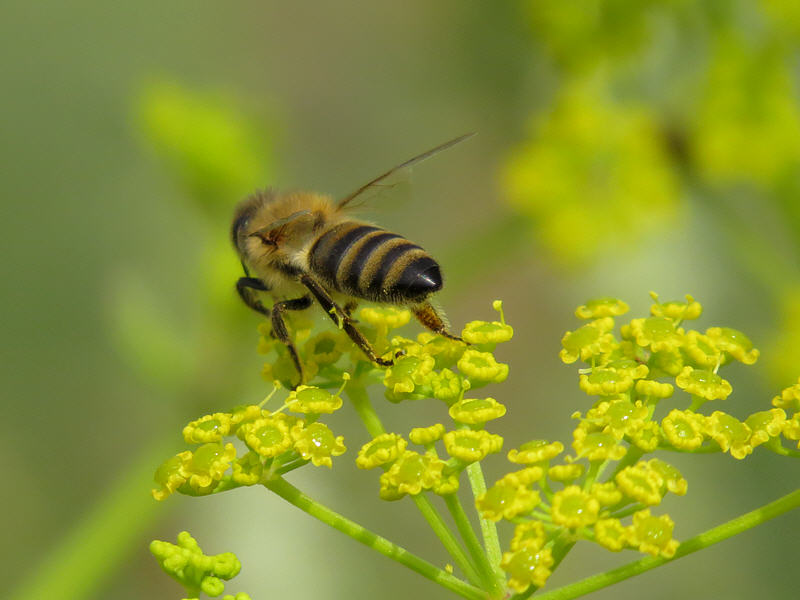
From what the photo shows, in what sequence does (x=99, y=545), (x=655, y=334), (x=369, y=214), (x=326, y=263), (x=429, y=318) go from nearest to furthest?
(x=655, y=334) → (x=429, y=318) → (x=326, y=263) → (x=99, y=545) → (x=369, y=214)

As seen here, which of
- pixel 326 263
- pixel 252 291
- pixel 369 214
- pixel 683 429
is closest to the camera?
pixel 683 429

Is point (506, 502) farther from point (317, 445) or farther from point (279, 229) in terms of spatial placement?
point (279, 229)

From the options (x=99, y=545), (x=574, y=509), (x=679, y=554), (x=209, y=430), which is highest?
(x=209, y=430)

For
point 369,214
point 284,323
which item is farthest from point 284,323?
point 369,214

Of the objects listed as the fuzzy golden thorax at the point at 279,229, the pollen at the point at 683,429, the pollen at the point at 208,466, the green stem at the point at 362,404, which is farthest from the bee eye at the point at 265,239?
the pollen at the point at 683,429

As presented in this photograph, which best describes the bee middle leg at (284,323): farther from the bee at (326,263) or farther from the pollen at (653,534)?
the pollen at (653,534)

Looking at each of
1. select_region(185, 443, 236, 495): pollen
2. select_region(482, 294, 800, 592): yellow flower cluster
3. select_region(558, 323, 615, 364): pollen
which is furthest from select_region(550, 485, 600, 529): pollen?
select_region(185, 443, 236, 495): pollen
